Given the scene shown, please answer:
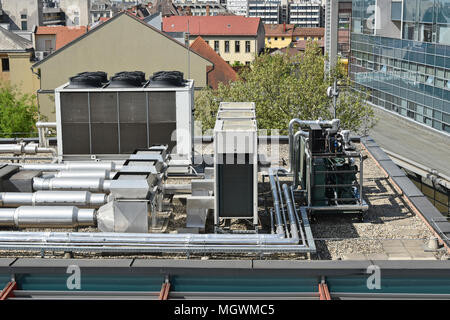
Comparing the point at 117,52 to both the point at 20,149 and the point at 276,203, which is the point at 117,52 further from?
the point at 276,203

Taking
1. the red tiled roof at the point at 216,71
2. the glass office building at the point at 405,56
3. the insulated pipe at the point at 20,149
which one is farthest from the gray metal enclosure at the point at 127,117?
the red tiled roof at the point at 216,71

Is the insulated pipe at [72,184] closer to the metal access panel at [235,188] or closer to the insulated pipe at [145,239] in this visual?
the insulated pipe at [145,239]

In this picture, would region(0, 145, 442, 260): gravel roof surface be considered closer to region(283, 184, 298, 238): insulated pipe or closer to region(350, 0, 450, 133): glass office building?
region(283, 184, 298, 238): insulated pipe

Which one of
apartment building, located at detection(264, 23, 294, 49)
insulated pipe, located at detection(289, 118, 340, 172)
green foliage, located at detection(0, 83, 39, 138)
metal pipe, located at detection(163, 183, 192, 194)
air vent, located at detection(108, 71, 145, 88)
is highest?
apartment building, located at detection(264, 23, 294, 49)

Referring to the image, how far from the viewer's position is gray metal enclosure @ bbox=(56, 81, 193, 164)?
16.4m

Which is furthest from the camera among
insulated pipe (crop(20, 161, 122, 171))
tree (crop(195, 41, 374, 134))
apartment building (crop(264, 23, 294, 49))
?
apartment building (crop(264, 23, 294, 49))

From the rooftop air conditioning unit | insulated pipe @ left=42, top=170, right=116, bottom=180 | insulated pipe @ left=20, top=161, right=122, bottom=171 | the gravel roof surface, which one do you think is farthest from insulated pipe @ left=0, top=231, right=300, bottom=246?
the rooftop air conditioning unit

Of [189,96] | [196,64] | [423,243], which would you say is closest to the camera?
[423,243]

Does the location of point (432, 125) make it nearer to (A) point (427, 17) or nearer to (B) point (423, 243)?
(A) point (427, 17)

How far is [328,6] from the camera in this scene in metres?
80.2

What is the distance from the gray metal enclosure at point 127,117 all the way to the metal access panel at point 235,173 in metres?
4.12
